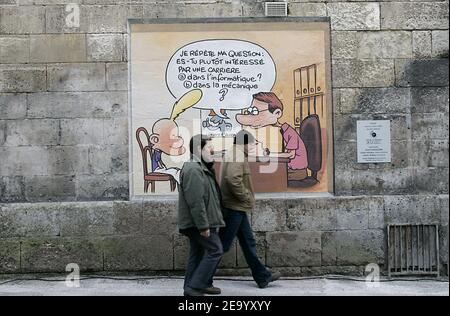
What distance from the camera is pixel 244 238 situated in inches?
278

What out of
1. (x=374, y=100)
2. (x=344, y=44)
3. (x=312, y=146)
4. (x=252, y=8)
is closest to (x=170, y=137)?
A: (x=312, y=146)

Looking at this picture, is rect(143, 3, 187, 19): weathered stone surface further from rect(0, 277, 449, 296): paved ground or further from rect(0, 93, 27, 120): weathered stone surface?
rect(0, 277, 449, 296): paved ground

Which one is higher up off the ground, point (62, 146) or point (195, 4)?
point (195, 4)

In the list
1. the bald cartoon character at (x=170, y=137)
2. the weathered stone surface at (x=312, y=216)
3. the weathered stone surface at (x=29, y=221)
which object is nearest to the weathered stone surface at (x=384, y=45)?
the weathered stone surface at (x=312, y=216)

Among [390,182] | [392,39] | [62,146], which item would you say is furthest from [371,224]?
[62,146]


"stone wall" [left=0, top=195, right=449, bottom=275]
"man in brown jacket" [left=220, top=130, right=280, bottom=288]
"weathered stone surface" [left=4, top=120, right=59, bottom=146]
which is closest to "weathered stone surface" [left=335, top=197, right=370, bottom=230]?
"stone wall" [left=0, top=195, right=449, bottom=275]

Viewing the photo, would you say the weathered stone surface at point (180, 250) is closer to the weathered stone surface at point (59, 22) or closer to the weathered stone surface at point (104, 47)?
the weathered stone surface at point (104, 47)

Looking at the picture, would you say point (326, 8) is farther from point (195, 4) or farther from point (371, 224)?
point (371, 224)

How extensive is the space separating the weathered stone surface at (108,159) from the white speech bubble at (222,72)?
1011 mm

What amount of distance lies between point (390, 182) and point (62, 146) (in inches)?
163

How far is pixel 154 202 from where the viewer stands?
771 cm

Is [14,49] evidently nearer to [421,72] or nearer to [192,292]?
[192,292]

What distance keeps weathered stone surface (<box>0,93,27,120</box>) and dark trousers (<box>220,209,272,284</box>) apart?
294cm

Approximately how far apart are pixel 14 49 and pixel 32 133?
1069 millimetres
